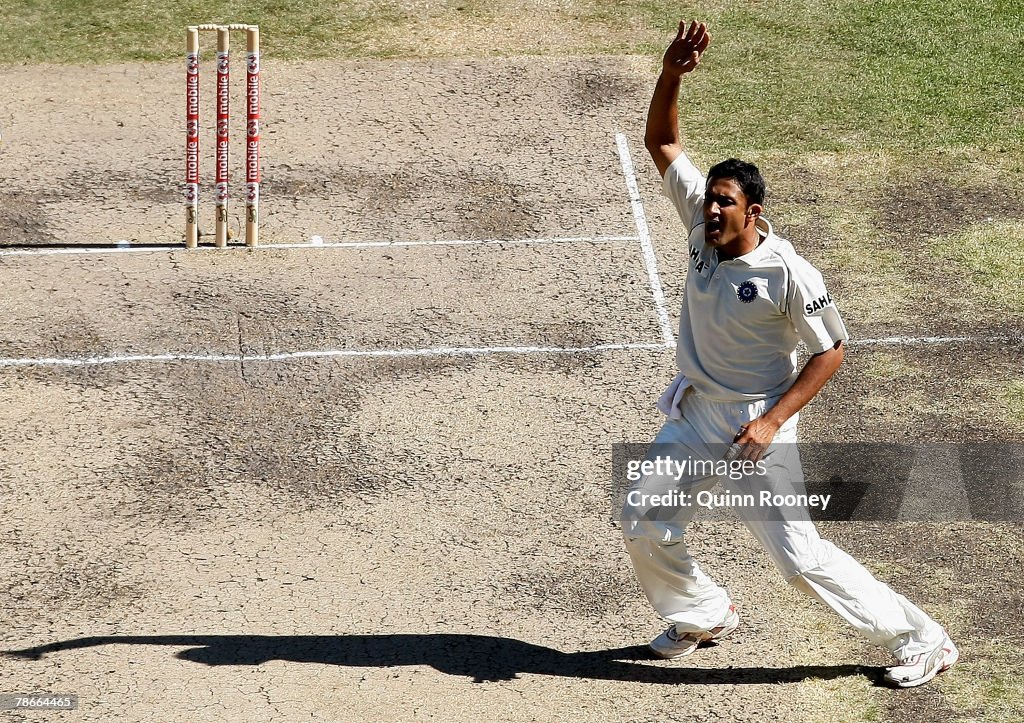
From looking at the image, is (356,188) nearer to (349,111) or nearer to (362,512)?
(349,111)

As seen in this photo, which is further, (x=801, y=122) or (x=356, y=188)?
(x=801, y=122)

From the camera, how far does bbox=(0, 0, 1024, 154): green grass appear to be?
549 inches

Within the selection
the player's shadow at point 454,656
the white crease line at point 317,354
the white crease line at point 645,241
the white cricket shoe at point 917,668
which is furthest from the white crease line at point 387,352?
the white cricket shoe at point 917,668

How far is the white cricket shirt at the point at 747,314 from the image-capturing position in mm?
6438

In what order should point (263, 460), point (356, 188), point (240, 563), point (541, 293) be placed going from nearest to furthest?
point (240, 563), point (263, 460), point (541, 293), point (356, 188)

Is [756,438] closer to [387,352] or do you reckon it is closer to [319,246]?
[387,352]

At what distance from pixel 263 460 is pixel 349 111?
5961 mm

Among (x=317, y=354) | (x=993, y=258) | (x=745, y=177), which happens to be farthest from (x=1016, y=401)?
(x=317, y=354)

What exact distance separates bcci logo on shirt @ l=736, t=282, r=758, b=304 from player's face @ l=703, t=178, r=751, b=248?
212mm

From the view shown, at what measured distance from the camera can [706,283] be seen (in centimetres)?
659

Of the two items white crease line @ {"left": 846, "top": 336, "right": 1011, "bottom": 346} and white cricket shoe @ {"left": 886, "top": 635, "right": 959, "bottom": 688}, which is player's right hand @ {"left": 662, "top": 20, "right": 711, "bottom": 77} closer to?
white cricket shoe @ {"left": 886, "top": 635, "right": 959, "bottom": 688}

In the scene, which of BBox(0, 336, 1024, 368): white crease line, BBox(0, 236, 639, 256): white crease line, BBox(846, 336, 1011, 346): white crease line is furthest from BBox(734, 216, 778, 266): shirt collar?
BBox(0, 236, 639, 256): white crease line

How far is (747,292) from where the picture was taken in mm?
6457

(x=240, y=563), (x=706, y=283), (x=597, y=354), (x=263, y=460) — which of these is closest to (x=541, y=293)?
(x=597, y=354)
